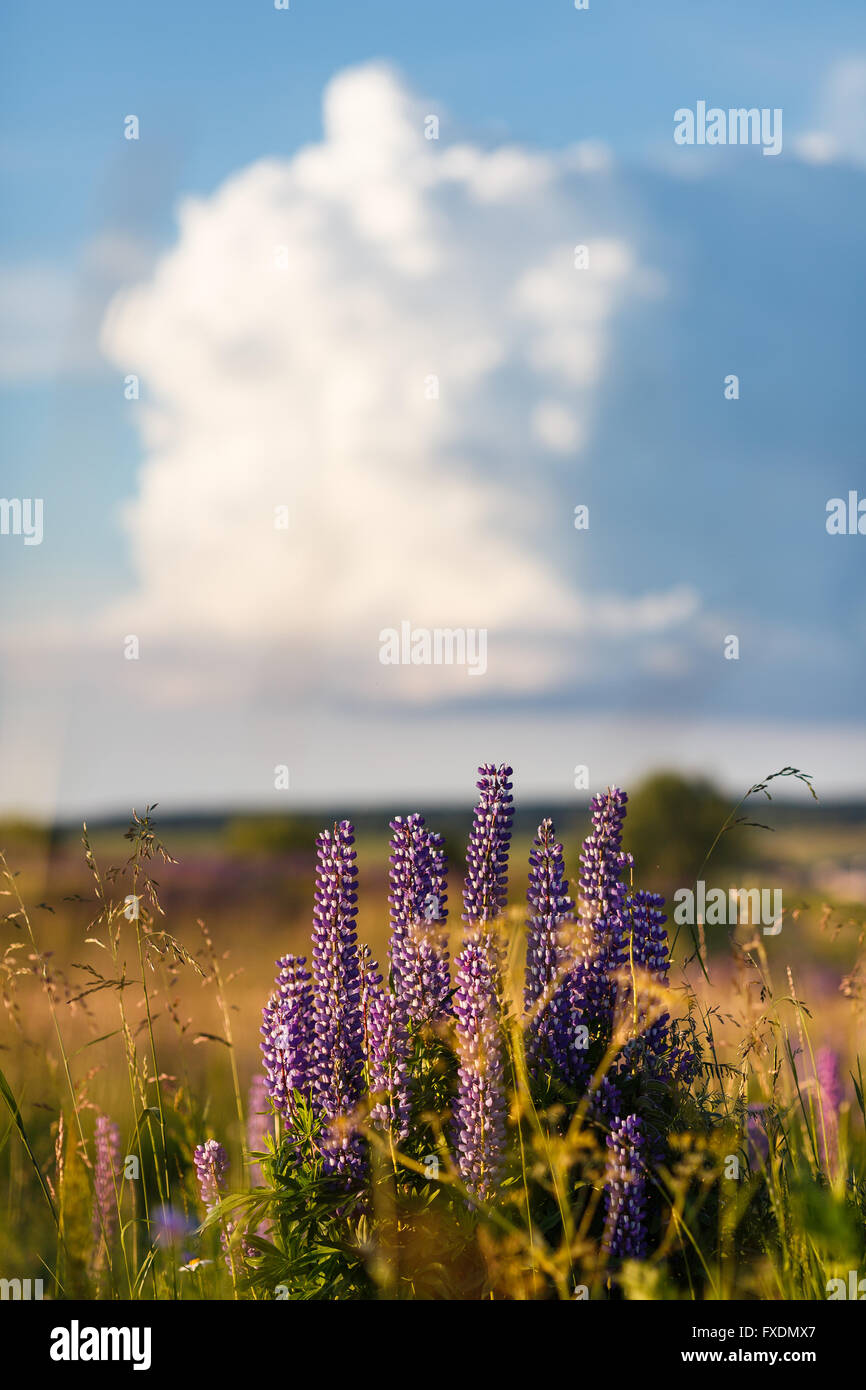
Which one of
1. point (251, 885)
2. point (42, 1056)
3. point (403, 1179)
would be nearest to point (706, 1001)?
point (403, 1179)

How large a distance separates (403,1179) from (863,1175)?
1936mm

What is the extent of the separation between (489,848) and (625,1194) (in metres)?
1.03

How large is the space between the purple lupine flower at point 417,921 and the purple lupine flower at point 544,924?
0.27m

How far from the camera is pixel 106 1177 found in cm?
427

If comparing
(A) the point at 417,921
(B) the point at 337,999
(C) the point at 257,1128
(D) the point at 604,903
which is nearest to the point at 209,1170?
(B) the point at 337,999

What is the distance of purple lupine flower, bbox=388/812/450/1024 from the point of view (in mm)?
3244

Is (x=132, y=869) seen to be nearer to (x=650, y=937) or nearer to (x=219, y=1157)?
(x=219, y=1157)

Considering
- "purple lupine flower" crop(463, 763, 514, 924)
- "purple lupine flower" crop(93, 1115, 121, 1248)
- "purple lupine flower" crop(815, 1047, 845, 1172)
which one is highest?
"purple lupine flower" crop(463, 763, 514, 924)

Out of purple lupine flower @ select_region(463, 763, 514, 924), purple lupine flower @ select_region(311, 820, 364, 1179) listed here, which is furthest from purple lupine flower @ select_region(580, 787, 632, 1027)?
purple lupine flower @ select_region(311, 820, 364, 1179)

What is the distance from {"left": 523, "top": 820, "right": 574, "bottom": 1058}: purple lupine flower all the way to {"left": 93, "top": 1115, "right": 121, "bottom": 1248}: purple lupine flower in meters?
2.01

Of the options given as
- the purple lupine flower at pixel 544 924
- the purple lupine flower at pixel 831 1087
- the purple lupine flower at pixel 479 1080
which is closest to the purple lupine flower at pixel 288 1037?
the purple lupine flower at pixel 479 1080

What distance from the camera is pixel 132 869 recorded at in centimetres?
347

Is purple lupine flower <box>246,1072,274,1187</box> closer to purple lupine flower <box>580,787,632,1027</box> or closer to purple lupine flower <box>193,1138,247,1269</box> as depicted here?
purple lupine flower <box>193,1138,247,1269</box>

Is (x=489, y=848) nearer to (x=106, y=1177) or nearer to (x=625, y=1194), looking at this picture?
(x=625, y=1194)
